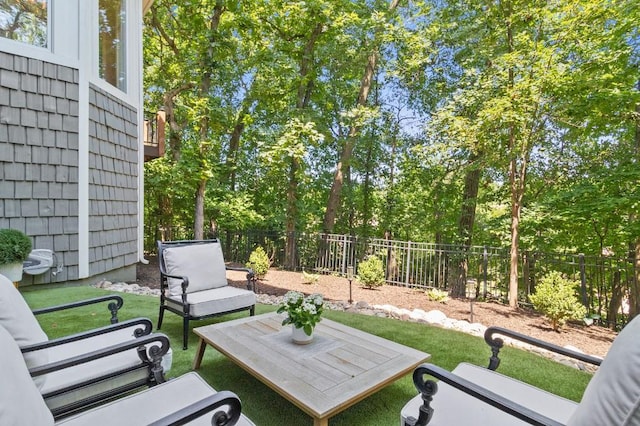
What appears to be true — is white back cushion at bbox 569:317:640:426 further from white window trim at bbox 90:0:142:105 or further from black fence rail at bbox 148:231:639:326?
white window trim at bbox 90:0:142:105

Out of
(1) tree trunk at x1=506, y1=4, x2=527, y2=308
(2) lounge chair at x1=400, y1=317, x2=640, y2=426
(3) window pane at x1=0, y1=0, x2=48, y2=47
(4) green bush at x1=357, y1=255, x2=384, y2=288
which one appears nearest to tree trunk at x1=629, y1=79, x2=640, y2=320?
(1) tree trunk at x1=506, y1=4, x2=527, y2=308

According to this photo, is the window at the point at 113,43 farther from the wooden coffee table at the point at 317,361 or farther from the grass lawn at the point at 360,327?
the wooden coffee table at the point at 317,361

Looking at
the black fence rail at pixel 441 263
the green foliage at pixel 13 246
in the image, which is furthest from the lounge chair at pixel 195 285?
the black fence rail at pixel 441 263

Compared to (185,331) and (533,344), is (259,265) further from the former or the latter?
(533,344)

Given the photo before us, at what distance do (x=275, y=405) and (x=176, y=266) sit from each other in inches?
69.2

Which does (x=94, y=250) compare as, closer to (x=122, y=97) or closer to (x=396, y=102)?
(x=122, y=97)

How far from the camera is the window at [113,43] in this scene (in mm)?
4895

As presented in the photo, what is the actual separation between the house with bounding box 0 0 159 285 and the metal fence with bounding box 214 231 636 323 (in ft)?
15.0

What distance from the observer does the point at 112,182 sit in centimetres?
509

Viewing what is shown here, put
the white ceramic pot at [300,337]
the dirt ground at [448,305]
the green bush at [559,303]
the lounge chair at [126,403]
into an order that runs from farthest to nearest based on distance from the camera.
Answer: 1. the green bush at [559,303]
2. the dirt ground at [448,305]
3. the white ceramic pot at [300,337]
4. the lounge chair at [126,403]

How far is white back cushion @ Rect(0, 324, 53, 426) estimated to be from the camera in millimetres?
1023

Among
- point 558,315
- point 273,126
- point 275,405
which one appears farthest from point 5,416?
point 273,126

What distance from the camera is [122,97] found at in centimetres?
531

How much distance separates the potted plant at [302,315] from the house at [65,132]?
3.76 m
